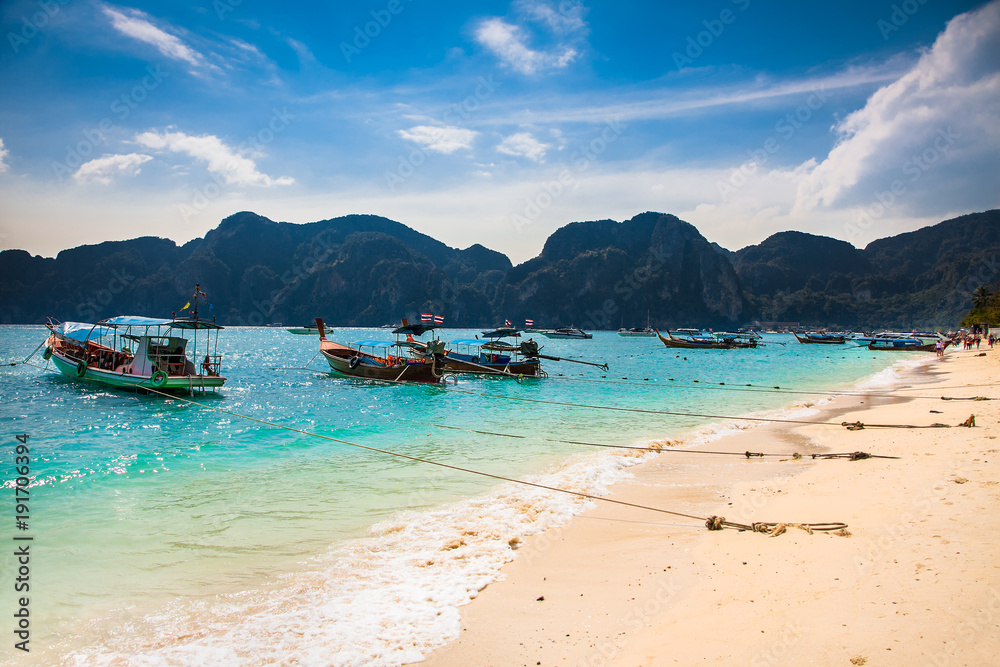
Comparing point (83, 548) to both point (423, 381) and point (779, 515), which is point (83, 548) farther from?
point (423, 381)

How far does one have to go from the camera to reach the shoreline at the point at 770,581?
374 cm

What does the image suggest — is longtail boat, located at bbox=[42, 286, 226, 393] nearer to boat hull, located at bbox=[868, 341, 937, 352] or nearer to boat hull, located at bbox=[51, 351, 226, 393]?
boat hull, located at bbox=[51, 351, 226, 393]

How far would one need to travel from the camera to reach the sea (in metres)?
4.80

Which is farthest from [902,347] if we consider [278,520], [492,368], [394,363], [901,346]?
[278,520]

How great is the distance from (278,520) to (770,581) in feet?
23.3

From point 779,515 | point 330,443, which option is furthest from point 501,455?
point 779,515

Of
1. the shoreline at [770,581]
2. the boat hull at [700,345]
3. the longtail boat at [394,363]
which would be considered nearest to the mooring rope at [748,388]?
the longtail boat at [394,363]

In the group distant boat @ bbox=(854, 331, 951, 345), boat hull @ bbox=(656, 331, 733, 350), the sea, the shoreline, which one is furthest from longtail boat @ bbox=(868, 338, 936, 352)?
the shoreline

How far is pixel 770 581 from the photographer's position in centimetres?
488

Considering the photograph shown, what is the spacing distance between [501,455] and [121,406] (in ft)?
58.8

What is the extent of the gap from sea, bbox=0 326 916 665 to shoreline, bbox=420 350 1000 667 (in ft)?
2.58

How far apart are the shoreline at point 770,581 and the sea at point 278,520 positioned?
786mm

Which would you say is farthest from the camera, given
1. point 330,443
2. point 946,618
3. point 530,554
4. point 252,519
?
point 330,443

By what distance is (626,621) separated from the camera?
14.9ft
